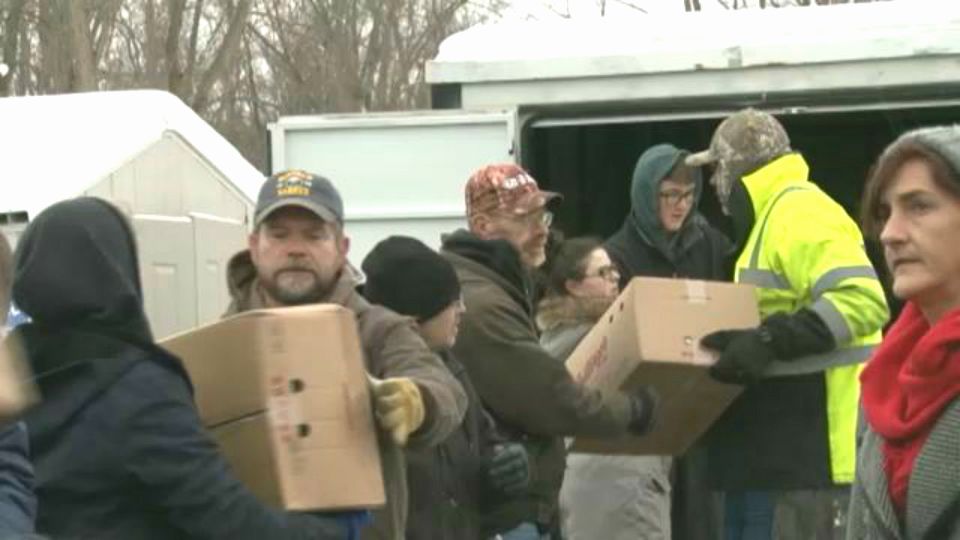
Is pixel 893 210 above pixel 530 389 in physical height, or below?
above

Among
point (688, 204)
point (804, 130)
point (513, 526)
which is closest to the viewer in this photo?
point (513, 526)

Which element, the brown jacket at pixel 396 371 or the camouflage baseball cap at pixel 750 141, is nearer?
the brown jacket at pixel 396 371

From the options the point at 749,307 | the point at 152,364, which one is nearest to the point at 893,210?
the point at 152,364

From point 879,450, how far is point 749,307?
10.6 ft

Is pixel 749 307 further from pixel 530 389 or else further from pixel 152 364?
pixel 152 364

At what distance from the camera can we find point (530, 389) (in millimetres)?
6492

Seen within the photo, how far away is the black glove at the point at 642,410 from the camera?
6871mm

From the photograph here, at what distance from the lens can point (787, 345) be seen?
273 inches

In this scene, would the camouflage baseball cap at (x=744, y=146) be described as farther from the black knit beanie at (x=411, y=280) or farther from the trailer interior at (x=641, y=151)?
the trailer interior at (x=641, y=151)

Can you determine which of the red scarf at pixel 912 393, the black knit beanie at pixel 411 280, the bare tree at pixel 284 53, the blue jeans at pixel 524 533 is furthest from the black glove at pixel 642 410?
the bare tree at pixel 284 53

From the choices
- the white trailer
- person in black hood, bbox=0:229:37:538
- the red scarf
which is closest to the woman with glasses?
the white trailer

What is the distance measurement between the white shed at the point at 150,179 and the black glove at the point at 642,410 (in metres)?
2.76

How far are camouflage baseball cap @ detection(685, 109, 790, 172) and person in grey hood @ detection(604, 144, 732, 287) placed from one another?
121 centimetres

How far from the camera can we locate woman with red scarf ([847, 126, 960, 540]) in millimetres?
3699
